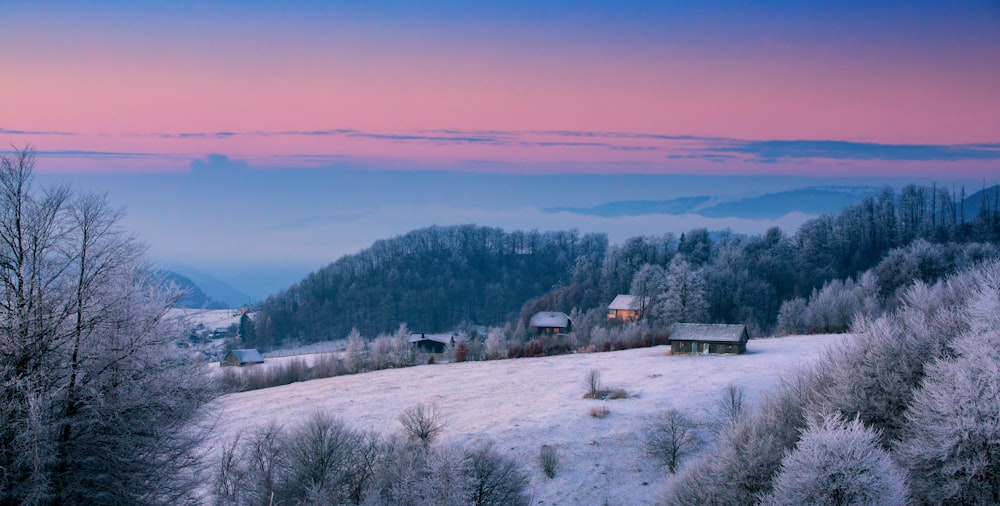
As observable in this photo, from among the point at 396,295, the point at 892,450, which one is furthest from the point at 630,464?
the point at 396,295

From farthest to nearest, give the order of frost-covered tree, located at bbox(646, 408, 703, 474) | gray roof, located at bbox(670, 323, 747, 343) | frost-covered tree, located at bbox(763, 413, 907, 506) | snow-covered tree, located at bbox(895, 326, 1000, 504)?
gray roof, located at bbox(670, 323, 747, 343)
frost-covered tree, located at bbox(646, 408, 703, 474)
snow-covered tree, located at bbox(895, 326, 1000, 504)
frost-covered tree, located at bbox(763, 413, 907, 506)

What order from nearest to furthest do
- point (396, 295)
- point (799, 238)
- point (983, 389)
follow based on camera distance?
1. point (983, 389)
2. point (799, 238)
3. point (396, 295)

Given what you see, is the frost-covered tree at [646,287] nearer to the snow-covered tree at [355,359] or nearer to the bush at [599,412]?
the snow-covered tree at [355,359]

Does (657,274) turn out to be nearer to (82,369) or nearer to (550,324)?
(550,324)

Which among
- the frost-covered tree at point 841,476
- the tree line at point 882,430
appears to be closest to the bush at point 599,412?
the tree line at point 882,430

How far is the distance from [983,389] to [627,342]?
48203 mm

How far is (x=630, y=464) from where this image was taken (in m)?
29.3

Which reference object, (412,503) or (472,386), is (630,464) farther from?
(472,386)

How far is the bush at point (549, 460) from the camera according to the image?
28.2 meters

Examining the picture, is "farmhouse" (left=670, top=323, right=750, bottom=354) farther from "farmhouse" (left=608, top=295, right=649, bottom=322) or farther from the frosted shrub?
"farmhouse" (left=608, top=295, right=649, bottom=322)

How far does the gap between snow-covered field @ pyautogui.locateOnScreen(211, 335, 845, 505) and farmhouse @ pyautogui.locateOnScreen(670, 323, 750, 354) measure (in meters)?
1.40

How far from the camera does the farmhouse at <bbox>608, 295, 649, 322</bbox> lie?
90.3m

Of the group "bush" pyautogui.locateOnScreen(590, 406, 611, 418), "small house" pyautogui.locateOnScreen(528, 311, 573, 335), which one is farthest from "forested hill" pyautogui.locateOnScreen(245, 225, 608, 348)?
"bush" pyautogui.locateOnScreen(590, 406, 611, 418)

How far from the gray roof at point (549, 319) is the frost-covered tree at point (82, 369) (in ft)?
278
